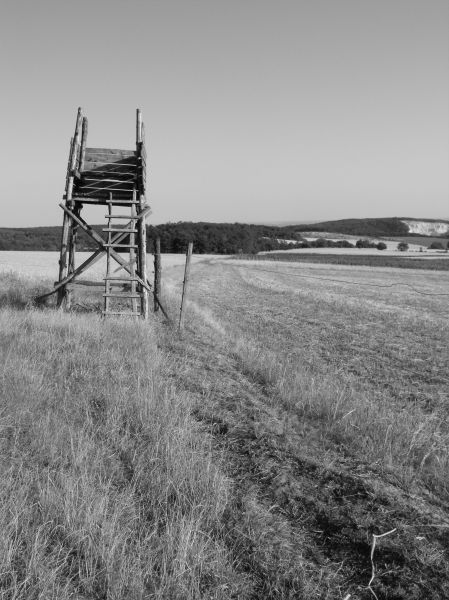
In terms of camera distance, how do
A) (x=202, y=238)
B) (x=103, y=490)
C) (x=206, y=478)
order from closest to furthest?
(x=103, y=490)
(x=206, y=478)
(x=202, y=238)

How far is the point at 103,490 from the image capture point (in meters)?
3.51

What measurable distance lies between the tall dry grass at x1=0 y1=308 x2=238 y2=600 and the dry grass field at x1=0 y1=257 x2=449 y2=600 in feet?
0.05

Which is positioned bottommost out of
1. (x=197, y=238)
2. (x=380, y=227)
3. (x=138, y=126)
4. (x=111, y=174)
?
(x=111, y=174)

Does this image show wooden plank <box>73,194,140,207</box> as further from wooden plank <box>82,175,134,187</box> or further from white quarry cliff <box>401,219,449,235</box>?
white quarry cliff <box>401,219,449,235</box>

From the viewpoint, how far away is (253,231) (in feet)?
366

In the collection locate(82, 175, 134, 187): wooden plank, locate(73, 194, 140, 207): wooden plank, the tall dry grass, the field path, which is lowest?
the field path

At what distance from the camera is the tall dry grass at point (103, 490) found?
2.70 m

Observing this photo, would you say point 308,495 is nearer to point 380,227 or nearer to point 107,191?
point 107,191

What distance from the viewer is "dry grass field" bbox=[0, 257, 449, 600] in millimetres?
2846

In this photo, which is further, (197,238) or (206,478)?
(197,238)

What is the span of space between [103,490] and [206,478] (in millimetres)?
788

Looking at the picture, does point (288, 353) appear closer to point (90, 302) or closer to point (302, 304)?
point (90, 302)

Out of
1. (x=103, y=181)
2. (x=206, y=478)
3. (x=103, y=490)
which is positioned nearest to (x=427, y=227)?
(x=103, y=181)

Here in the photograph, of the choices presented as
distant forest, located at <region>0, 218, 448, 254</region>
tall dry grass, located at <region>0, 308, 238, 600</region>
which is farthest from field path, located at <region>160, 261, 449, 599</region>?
distant forest, located at <region>0, 218, 448, 254</region>
